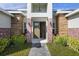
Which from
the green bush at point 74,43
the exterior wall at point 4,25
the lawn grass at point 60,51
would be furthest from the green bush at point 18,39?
the green bush at point 74,43

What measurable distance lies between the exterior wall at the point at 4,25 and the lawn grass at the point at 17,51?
0.43 metres

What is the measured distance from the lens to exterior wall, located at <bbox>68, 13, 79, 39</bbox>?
168 inches

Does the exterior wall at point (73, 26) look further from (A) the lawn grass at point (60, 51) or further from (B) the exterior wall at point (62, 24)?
(A) the lawn grass at point (60, 51)

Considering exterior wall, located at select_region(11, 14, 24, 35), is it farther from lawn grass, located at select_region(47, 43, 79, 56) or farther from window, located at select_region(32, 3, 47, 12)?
lawn grass, located at select_region(47, 43, 79, 56)

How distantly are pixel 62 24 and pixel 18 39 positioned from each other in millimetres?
1257

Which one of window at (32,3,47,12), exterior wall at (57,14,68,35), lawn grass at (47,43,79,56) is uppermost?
window at (32,3,47,12)

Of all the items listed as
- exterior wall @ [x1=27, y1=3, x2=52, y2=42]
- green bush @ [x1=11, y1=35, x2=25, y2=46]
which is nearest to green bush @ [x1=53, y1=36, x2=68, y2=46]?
exterior wall @ [x1=27, y1=3, x2=52, y2=42]

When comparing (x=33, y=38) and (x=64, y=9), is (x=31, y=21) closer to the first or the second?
(x=33, y=38)

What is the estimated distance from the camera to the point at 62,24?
4418 millimetres

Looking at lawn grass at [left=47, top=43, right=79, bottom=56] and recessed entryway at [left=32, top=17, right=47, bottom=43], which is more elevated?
recessed entryway at [left=32, top=17, right=47, bottom=43]

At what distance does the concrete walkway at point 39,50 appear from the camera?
13.8 feet

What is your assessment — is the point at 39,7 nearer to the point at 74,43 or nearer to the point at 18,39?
the point at 18,39

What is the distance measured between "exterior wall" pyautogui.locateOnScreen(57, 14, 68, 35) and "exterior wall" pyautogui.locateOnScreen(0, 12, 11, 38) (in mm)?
1350

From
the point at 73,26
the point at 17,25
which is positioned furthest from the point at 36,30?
the point at 73,26
